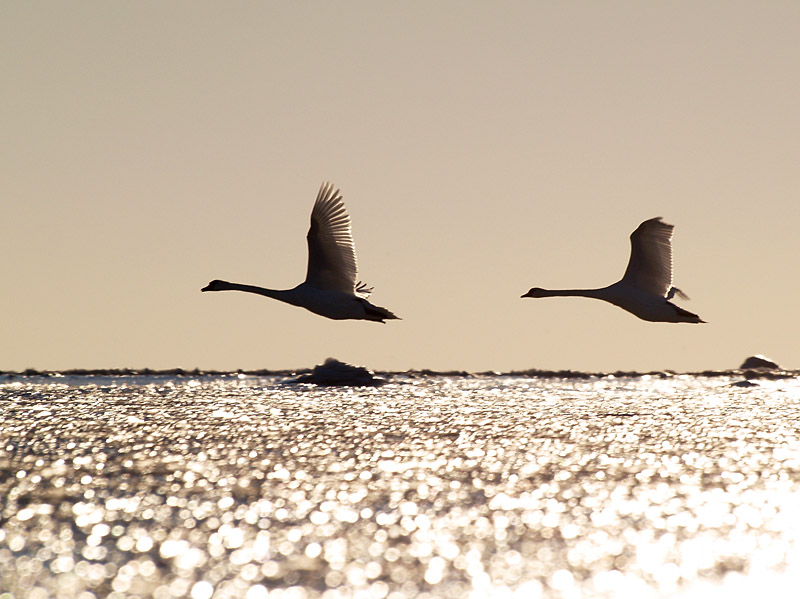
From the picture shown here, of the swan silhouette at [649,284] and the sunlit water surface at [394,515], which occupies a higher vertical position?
the swan silhouette at [649,284]

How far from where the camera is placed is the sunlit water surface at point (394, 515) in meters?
29.0

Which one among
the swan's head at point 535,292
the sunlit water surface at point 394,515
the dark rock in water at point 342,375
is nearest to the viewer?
the sunlit water surface at point 394,515

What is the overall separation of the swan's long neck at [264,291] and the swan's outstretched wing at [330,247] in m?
0.85

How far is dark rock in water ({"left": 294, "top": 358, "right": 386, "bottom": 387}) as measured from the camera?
391ft

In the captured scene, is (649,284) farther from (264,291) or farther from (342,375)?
(342,375)

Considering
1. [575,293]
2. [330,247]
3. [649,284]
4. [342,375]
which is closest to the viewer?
[330,247]

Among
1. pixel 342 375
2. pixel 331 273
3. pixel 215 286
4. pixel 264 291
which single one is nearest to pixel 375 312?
pixel 331 273

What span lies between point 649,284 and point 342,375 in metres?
84.5

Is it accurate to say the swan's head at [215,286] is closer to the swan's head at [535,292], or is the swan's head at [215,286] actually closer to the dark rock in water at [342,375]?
the swan's head at [535,292]

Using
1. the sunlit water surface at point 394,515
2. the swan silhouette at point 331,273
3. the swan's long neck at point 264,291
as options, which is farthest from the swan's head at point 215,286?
the sunlit water surface at point 394,515

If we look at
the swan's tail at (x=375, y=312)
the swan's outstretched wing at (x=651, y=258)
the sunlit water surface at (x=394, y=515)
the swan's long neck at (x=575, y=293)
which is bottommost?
the sunlit water surface at (x=394, y=515)

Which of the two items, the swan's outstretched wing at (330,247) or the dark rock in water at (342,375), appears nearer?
the swan's outstretched wing at (330,247)

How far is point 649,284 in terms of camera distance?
36.8 metres

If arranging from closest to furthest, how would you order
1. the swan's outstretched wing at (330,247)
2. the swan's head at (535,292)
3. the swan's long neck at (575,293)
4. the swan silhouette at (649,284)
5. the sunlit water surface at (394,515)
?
1. the sunlit water surface at (394,515)
2. the swan's outstretched wing at (330,247)
3. the swan silhouette at (649,284)
4. the swan's long neck at (575,293)
5. the swan's head at (535,292)
